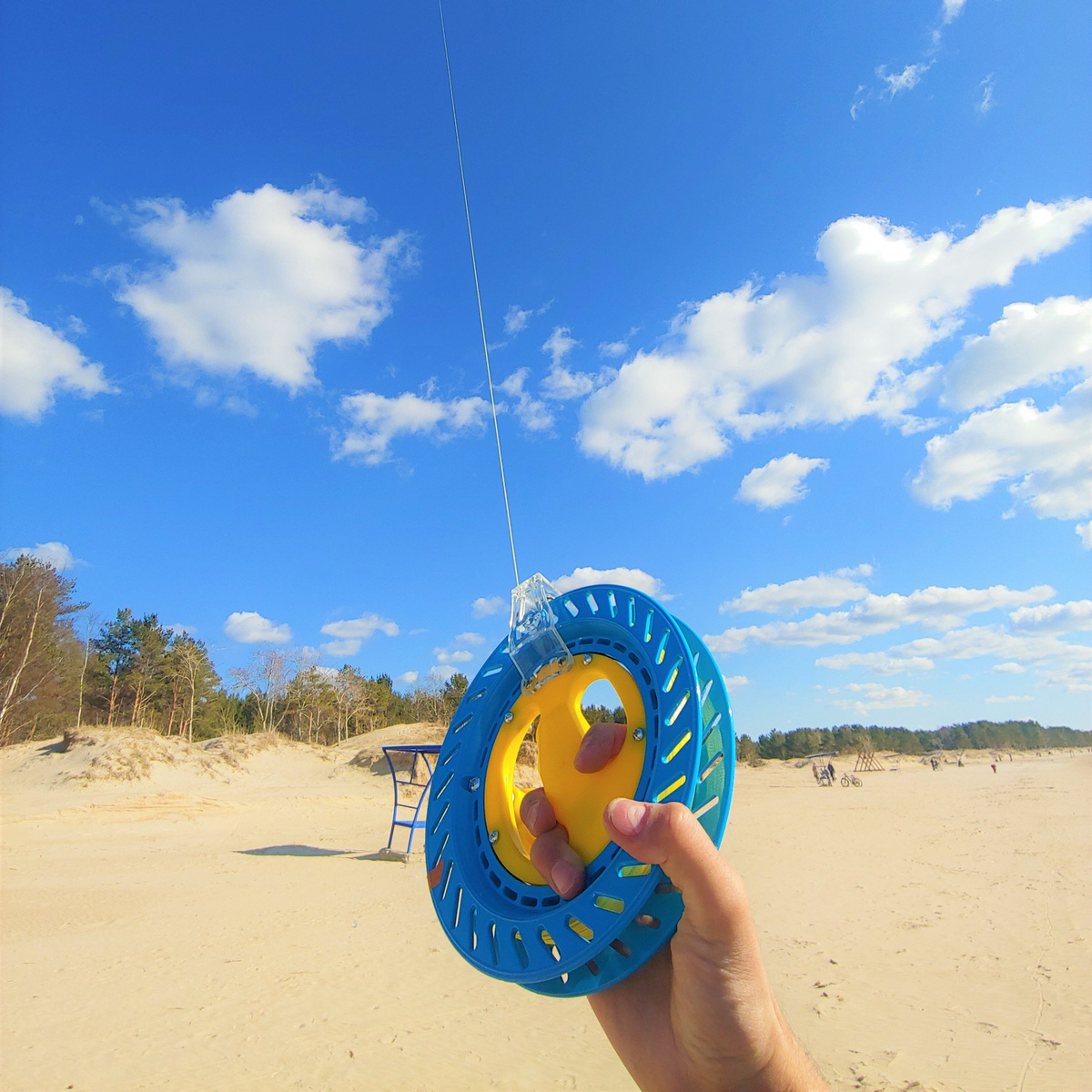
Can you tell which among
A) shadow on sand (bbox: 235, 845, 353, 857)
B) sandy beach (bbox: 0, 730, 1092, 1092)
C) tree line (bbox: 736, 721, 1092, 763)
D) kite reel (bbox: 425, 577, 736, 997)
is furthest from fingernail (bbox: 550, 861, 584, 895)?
tree line (bbox: 736, 721, 1092, 763)

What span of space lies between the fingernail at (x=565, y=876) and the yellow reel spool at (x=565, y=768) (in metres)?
0.08

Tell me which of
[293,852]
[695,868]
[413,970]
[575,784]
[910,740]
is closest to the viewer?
[695,868]

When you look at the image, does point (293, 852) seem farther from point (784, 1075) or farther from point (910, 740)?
point (910, 740)

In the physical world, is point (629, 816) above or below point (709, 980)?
above

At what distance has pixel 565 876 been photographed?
5.79ft

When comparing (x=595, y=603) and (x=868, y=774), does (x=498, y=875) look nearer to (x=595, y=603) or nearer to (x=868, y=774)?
(x=595, y=603)

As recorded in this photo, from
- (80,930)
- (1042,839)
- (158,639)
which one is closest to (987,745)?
(1042,839)

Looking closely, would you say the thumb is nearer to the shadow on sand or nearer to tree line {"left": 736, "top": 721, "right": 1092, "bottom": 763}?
the shadow on sand

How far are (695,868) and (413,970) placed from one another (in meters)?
7.34

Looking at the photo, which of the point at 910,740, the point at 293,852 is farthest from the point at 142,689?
the point at 910,740

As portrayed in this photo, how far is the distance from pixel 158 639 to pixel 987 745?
11682 cm

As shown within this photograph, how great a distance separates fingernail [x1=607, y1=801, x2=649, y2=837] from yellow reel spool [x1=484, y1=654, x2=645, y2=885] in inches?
13.6

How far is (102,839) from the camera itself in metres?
17.5

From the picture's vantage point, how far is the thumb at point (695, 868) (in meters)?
1.37
